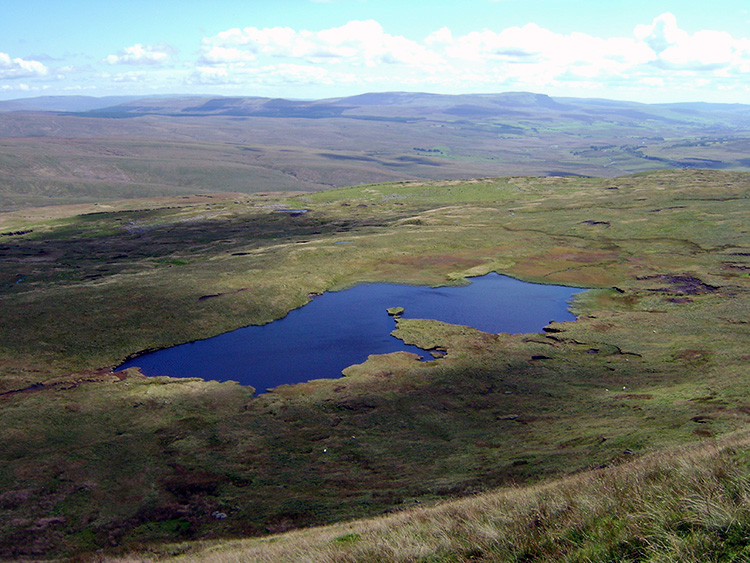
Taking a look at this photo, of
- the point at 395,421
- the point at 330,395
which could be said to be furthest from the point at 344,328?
the point at 395,421

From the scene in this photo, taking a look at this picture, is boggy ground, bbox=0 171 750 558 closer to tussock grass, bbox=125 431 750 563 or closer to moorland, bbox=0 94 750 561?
moorland, bbox=0 94 750 561

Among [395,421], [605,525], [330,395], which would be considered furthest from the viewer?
[330,395]

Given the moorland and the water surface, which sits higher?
the moorland

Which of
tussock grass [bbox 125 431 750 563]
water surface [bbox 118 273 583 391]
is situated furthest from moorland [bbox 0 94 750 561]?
water surface [bbox 118 273 583 391]

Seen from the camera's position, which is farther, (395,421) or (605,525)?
(395,421)

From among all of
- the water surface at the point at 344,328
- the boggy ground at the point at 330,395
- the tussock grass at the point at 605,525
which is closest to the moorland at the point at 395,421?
the tussock grass at the point at 605,525

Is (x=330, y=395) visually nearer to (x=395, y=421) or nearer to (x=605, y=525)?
(x=395, y=421)

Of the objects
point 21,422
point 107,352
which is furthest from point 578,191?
point 21,422
